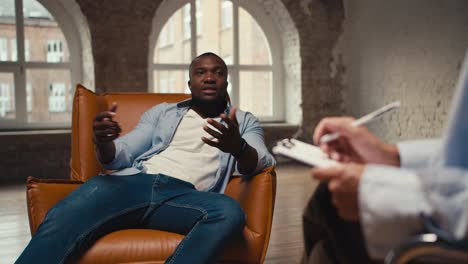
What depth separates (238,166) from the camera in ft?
7.04

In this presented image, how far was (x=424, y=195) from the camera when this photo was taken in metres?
0.86

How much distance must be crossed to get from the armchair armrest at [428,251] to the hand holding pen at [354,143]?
294 mm

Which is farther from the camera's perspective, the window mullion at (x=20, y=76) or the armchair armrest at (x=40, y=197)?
the window mullion at (x=20, y=76)

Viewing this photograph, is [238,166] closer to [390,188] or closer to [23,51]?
[390,188]

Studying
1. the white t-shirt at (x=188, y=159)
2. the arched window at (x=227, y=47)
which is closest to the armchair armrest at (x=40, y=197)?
the white t-shirt at (x=188, y=159)

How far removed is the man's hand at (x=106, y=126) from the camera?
1919 mm

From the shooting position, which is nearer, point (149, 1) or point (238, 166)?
point (238, 166)

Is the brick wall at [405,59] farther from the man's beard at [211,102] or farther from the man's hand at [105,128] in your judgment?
the man's hand at [105,128]

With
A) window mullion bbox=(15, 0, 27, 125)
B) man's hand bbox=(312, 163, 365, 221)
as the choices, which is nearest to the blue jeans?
man's hand bbox=(312, 163, 365, 221)

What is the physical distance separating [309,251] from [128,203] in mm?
1051

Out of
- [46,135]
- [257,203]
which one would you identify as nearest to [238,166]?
[257,203]

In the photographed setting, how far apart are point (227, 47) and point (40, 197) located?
18.0ft

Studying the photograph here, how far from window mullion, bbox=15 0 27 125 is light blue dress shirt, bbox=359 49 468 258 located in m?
6.03

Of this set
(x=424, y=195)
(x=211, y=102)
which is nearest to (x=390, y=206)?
(x=424, y=195)
